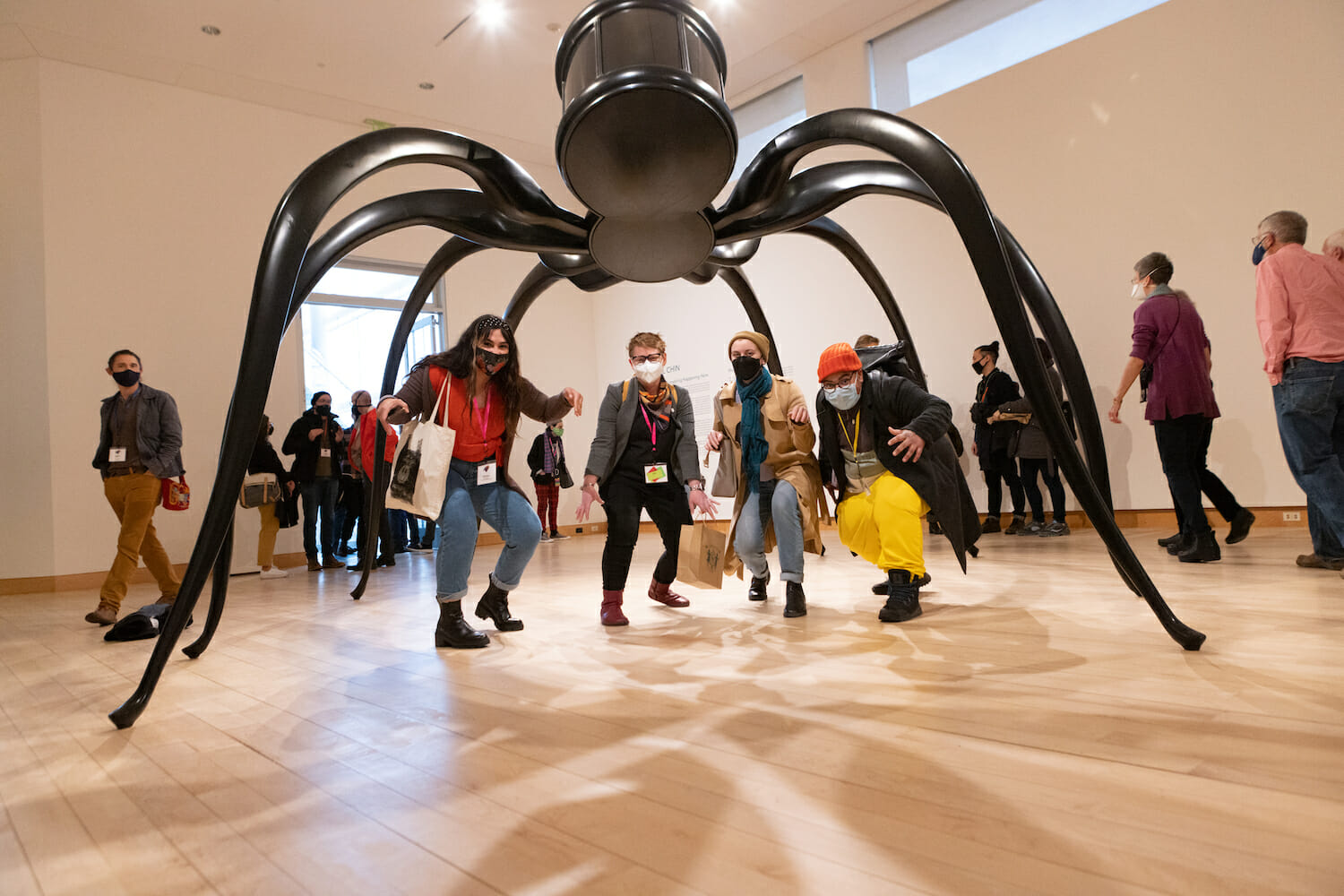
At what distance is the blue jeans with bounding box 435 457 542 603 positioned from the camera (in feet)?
10.2

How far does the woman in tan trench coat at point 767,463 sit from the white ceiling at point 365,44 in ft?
16.9

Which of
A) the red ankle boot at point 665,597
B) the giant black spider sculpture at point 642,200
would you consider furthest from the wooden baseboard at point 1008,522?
the giant black spider sculpture at point 642,200

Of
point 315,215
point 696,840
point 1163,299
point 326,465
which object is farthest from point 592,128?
point 326,465

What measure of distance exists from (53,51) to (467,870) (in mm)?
9105

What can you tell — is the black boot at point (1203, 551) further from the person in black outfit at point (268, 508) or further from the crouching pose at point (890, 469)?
the person in black outfit at point (268, 508)

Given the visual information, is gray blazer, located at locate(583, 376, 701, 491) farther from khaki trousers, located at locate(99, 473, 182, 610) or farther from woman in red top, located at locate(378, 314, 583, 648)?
khaki trousers, located at locate(99, 473, 182, 610)

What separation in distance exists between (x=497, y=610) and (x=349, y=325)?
22.8 ft

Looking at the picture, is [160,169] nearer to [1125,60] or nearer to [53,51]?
[53,51]

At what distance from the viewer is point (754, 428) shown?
371 centimetres

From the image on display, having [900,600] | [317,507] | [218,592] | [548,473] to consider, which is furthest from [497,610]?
[548,473]

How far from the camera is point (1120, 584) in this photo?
145 inches

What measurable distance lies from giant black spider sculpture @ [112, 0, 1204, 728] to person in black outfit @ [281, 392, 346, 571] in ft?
18.4

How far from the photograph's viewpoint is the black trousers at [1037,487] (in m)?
6.45

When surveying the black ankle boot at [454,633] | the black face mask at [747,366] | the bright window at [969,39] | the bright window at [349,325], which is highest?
the bright window at [969,39]
